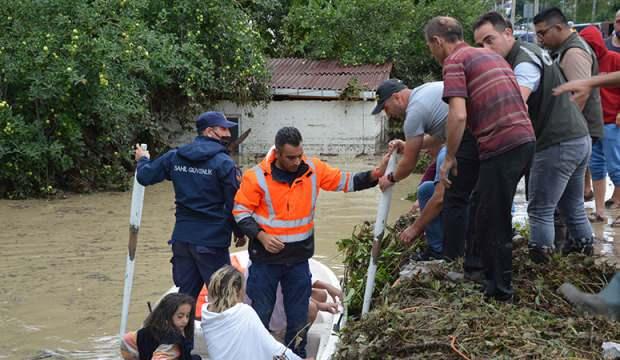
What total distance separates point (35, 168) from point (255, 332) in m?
11.0

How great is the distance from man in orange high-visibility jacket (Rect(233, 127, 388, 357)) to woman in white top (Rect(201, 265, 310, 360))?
0.80 metres

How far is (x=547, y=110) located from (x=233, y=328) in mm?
2635

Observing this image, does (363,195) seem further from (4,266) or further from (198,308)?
(198,308)

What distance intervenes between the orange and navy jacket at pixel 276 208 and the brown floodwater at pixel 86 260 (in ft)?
8.25

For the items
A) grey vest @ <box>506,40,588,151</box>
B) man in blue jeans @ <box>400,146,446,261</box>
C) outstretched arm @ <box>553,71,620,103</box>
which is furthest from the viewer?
man in blue jeans @ <box>400,146,446,261</box>

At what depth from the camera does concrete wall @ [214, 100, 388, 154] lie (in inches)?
806

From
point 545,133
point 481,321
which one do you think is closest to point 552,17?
point 545,133

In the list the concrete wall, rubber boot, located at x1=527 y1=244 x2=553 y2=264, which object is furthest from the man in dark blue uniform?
the concrete wall

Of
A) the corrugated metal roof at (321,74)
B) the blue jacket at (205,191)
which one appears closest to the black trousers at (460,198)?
the blue jacket at (205,191)

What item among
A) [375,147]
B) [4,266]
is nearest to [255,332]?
[4,266]

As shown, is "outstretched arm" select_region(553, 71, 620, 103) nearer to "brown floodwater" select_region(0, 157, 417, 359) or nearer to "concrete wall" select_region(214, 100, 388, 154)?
"brown floodwater" select_region(0, 157, 417, 359)

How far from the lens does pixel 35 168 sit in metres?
15.5

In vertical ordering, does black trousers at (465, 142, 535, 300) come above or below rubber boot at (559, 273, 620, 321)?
above

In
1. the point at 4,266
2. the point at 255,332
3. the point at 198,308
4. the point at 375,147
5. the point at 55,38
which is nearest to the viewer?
the point at 255,332
